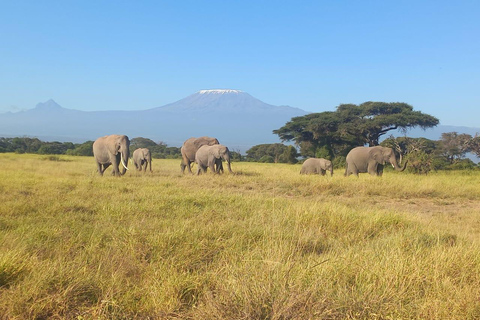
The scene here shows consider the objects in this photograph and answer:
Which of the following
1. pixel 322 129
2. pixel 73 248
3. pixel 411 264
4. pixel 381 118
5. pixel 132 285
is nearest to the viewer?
pixel 132 285

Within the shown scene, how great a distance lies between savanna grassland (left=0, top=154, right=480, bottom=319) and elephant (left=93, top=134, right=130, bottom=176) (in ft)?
23.6

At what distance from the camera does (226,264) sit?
10.3ft

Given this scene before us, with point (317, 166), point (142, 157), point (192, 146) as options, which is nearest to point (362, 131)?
point (317, 166)

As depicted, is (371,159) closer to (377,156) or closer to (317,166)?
(377,156)

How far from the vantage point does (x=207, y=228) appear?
4609 millimetres

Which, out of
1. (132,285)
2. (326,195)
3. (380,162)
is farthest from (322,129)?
(132,285)

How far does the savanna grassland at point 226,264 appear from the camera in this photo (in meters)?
2.44

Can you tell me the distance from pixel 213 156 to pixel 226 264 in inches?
478

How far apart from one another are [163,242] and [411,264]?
243 centimetres

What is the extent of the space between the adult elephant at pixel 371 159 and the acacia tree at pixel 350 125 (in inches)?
517

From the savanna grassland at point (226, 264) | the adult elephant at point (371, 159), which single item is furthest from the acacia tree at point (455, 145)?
the savanna grassland at point (226, 264)

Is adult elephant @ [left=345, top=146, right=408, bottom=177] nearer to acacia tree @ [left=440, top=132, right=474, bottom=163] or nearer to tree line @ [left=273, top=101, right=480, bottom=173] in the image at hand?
tree line @ [left=273, top=101, right=480, bottom=173]

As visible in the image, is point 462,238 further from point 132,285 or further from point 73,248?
point 73,248

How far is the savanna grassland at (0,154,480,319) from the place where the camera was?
244 cm
